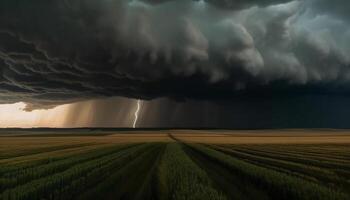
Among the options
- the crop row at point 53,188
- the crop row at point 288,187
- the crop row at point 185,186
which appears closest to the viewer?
the crop row at point 185,186

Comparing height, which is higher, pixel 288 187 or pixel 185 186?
pixel 185 186

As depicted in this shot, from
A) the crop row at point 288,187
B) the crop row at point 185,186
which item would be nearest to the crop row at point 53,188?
the crop row at point 185,186

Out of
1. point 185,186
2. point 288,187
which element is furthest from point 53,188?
point 288,187

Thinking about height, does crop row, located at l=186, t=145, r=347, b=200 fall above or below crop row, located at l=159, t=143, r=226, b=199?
below

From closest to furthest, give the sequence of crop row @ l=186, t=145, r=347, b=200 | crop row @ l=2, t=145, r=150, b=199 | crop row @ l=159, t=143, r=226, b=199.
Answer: crop row @ l=159, t=143, r=226, b=199
crop row @ l=186, t=145, r=347, b=200
crop row @ l=2, t=145, r=150, b=199

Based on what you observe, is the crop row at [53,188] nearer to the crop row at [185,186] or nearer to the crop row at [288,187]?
the crop row at [185,186]

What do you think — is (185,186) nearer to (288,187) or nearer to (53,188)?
(288,187)

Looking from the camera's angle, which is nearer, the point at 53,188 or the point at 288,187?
the point at 288,187

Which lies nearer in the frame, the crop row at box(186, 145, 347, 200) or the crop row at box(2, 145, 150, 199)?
the crop row at box(186, 145, 347, 200)

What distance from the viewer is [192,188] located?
18031 millimetres

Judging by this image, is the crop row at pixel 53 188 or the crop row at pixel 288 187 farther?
the crop row at pixel 53 188

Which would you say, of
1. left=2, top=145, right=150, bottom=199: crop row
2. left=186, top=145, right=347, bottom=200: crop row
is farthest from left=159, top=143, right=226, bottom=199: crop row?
left=2, top=145, right=150, bottom=199: crop row

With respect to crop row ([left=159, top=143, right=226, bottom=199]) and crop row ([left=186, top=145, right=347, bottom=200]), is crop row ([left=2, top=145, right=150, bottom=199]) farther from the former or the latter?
crop row ([left=186, top=145, right=347, bottom=200])

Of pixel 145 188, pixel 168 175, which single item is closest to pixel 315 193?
pixel 145 188
